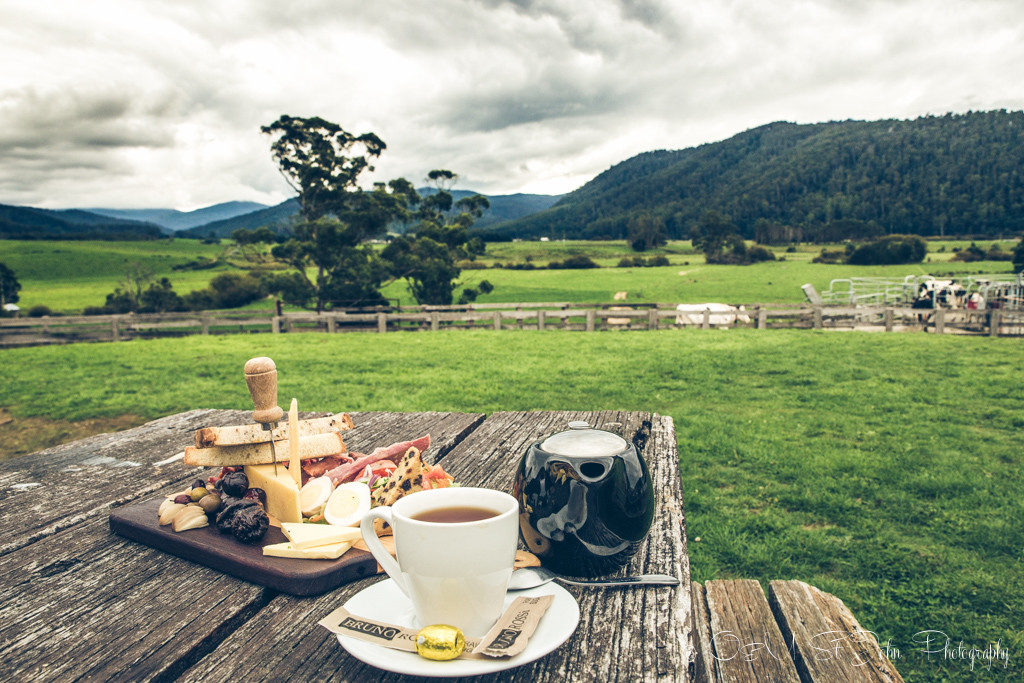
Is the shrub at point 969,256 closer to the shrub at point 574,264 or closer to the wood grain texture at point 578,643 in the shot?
the shrub at point 574,264

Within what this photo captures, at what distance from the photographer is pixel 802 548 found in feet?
11.2

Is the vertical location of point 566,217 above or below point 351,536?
above

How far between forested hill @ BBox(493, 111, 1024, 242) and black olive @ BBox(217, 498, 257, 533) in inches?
3074

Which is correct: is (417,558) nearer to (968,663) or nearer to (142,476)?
(142,476)

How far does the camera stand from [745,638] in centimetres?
173

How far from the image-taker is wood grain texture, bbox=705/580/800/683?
1.57 m

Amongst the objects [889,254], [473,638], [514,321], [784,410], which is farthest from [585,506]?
[889,254]

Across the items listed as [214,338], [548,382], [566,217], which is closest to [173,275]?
[214,338]

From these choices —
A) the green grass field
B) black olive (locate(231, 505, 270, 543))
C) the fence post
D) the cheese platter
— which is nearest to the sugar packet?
the cheese platter

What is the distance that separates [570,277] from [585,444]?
3808 cm

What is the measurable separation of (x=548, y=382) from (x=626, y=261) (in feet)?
134

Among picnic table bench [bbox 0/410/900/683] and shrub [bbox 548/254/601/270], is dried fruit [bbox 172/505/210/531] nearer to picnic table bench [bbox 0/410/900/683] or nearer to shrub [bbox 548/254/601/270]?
picnic table bench [bbox 0/410/900/683]

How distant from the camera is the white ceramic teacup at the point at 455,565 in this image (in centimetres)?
82

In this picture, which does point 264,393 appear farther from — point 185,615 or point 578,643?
point 578,643
